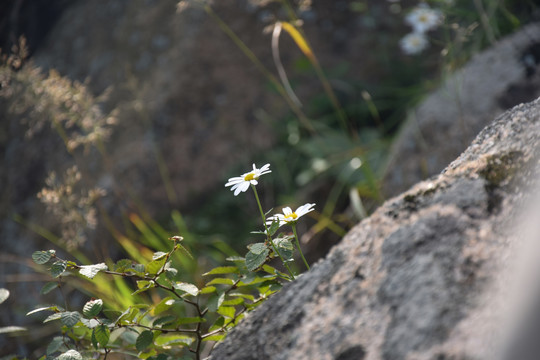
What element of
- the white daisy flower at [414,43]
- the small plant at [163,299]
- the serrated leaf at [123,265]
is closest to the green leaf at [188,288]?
the small plant at [163,299]

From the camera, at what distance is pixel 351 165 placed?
8.93 ft

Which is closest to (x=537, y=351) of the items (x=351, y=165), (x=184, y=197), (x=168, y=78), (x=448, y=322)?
(x=448, y=322)

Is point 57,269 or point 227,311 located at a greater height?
point 57,269

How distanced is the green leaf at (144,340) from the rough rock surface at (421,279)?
15 cm

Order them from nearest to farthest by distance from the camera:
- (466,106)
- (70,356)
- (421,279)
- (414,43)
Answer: (421,279), (70,356), (466,106), (414,43)

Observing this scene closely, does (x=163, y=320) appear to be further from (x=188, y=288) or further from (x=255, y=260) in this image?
(x=255, y=260)

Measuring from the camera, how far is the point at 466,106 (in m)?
2.35

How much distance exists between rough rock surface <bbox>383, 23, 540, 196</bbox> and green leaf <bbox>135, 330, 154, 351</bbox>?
58.3 inches

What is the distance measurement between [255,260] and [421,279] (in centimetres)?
38

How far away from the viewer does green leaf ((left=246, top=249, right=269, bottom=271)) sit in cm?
107

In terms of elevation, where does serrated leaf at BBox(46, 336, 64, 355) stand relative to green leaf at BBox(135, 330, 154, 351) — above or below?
above

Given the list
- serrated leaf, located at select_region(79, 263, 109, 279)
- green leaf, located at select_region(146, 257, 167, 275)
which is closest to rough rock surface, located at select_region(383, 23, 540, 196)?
green leaf, located at select_region(146, 257, 167, 275)

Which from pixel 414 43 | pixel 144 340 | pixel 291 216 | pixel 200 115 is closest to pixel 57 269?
pixel 144 340

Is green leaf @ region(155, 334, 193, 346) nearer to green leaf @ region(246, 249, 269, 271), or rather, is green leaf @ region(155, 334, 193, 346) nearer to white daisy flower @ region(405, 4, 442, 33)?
green leaf @ region(246, 249, 269, 271)
